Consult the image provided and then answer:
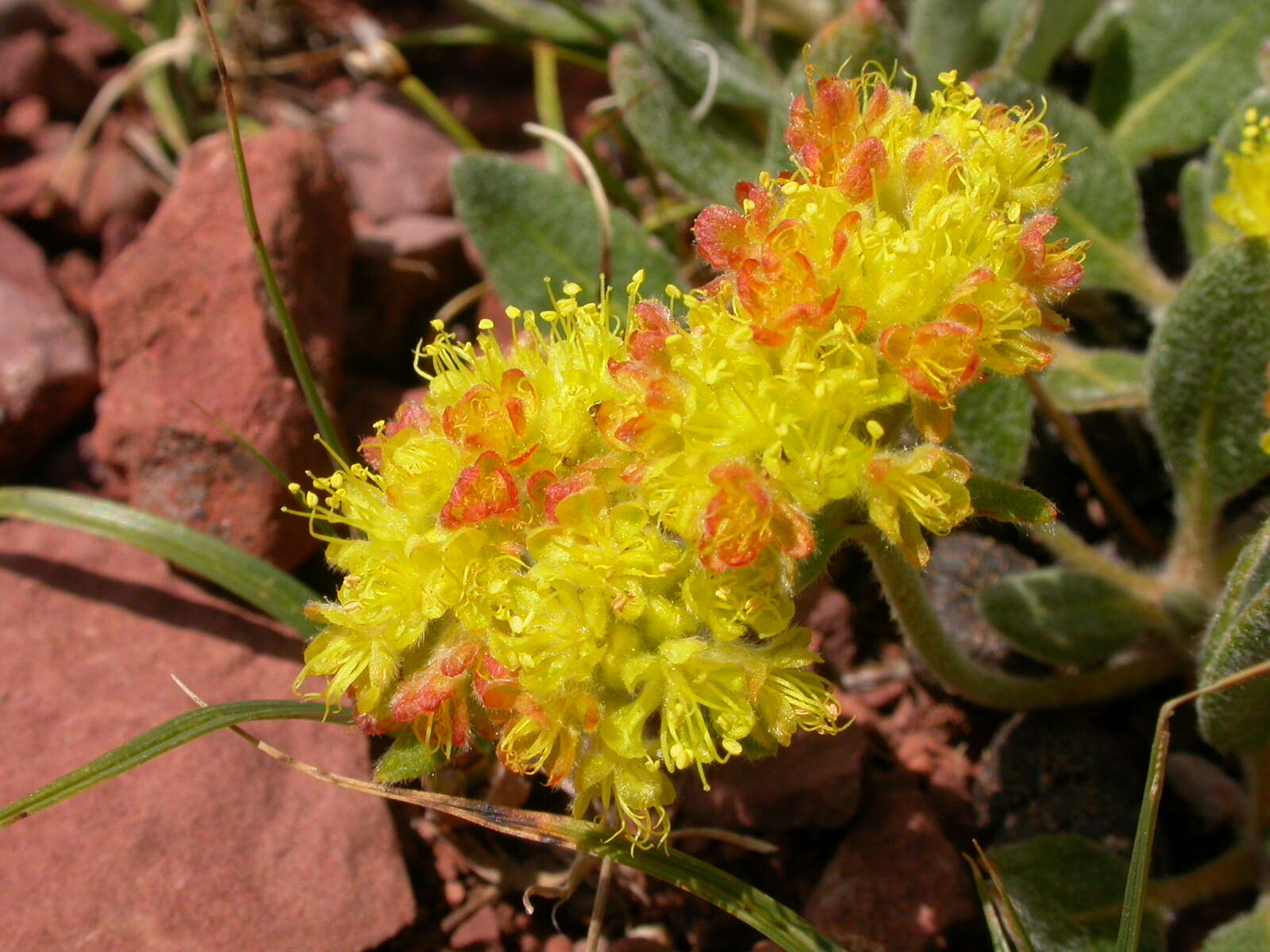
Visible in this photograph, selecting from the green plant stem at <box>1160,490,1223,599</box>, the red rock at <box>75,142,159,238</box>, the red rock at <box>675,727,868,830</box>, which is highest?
the green plant stem at <box>1160,490,1223,599</box>

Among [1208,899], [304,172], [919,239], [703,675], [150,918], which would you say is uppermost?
[919,239]

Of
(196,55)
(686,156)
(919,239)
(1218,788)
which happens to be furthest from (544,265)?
(1218,788)

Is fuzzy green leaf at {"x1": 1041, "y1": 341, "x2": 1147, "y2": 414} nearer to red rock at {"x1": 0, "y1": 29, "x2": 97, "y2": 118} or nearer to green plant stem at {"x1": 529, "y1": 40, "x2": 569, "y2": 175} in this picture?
green plant stem at {"x1": 529, "y1": 40, "x2": 569, "y2": 175}

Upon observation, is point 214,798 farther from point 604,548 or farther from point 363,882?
point 604,548

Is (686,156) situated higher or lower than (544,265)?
higher

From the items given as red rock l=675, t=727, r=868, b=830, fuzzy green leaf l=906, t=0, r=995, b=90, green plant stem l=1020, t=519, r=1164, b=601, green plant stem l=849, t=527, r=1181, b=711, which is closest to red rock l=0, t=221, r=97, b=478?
red rock l=675, t=727, r=868, b=830

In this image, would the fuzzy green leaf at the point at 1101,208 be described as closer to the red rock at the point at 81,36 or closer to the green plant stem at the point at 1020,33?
the green plant stem at the point at 1020,33

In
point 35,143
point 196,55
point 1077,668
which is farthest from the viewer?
point 35,143
